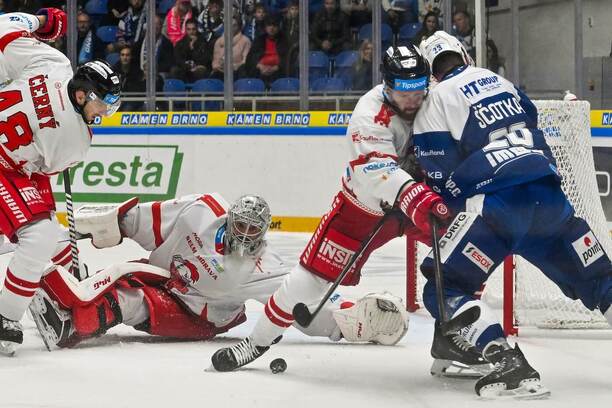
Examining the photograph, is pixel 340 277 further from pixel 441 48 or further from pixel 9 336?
pixel 9 336

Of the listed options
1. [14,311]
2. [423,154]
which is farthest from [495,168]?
[14,311]

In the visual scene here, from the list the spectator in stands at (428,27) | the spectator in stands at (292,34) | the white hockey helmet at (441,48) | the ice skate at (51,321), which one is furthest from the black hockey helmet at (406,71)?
the spectator in stands at (292,34)

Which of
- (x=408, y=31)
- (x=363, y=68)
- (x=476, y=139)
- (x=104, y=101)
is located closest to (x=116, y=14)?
(x=363, y=68)

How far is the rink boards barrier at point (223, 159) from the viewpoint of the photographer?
8141 millimetres

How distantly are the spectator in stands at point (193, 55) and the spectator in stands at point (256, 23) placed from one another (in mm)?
402

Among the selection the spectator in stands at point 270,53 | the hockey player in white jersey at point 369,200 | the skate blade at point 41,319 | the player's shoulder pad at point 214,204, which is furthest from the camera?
the spectator in stands at point 270,53

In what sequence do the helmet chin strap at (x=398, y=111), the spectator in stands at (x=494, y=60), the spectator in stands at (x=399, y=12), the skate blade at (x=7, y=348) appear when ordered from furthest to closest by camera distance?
the spectator in stands at (x=399, y=12)
the spectator in stands at (x=494, y=60)
the skate blade at (x=7, y=348)
the helmet chin strap at (x=398, y=111)

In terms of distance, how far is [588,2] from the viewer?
7180 mm

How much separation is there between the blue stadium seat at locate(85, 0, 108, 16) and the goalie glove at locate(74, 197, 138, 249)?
5024mm

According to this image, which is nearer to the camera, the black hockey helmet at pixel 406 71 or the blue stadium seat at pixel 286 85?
the black hockey helmet at pixel 406 71

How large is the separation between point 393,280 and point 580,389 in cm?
261

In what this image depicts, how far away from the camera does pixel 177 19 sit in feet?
28.9

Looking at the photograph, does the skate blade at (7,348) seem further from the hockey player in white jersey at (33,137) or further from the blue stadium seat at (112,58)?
the blue stadium seat at (112,58)

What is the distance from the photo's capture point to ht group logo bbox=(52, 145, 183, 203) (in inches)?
341
